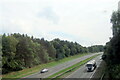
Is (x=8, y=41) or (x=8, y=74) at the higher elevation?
(x=8, y=41)

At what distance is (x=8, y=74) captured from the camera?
4841 centimetres

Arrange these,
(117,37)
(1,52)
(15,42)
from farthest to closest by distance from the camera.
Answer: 1. (15,42)
2. (1,52)
3. (117,37)

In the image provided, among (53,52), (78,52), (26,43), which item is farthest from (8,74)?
(78,52)

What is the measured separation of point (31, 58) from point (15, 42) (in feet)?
33.0

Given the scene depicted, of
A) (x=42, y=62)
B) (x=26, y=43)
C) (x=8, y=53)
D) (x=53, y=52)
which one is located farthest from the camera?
(x=53, y=52)

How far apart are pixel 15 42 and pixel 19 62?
6794mm

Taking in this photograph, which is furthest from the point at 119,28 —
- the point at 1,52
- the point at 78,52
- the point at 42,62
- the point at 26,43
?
the point at 78,52

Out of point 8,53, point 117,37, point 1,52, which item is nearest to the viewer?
point 117,37

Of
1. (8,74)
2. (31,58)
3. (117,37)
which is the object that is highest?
(117,37)

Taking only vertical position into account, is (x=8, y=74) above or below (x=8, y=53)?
below

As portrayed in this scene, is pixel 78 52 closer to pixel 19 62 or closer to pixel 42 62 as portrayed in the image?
pixel 42 62

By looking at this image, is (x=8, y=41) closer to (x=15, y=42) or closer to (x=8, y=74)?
(x=15, y=42)

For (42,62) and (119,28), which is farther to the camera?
(42,62)

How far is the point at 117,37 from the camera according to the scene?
3152 centimetres
